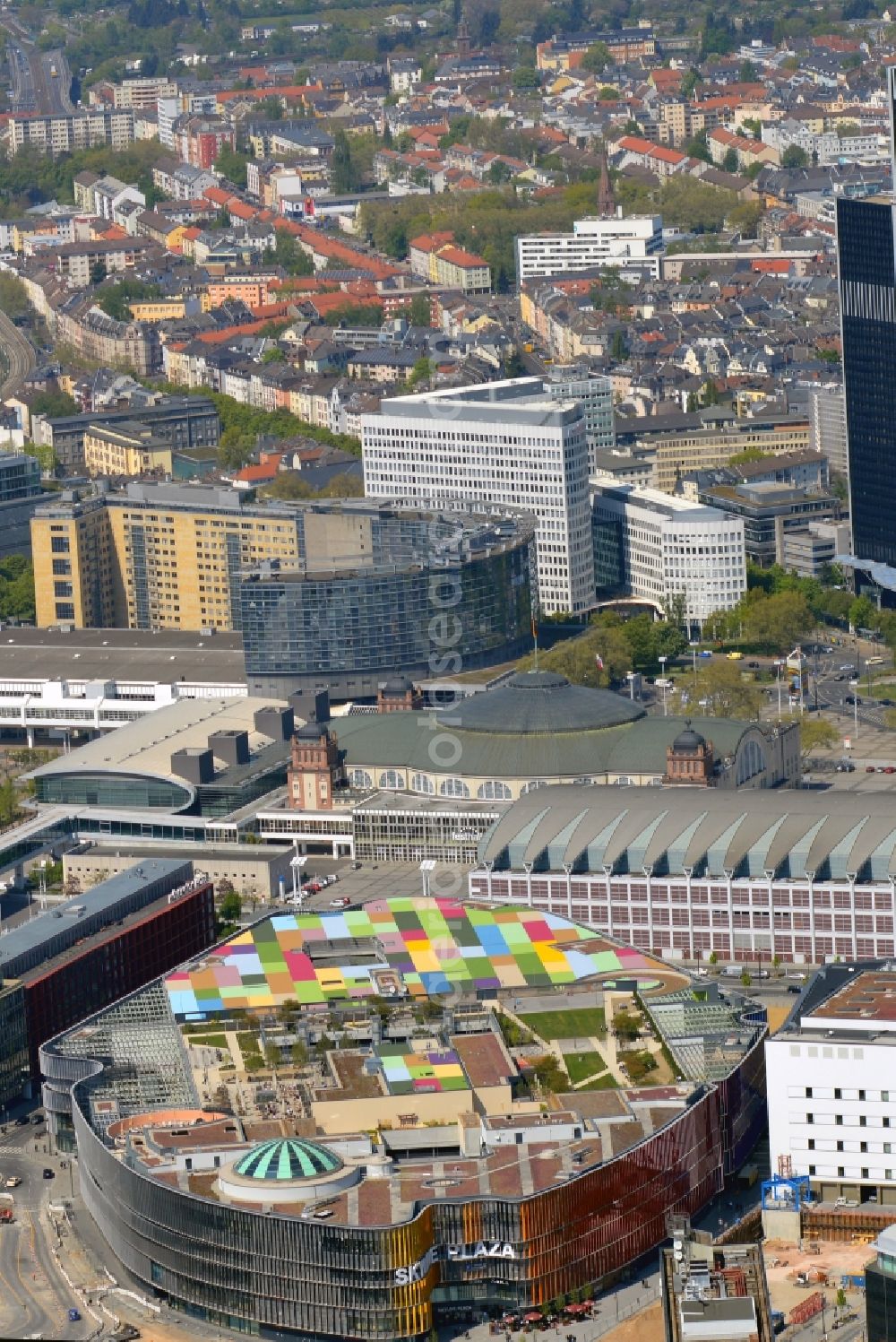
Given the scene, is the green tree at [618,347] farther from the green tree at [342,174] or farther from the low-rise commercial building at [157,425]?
the green tree at [342,174]

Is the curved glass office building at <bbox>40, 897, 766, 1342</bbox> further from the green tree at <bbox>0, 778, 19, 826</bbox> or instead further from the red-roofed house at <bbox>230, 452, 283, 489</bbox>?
the red-roofed house at <bbox>230, 452, 283, 489</bbox>

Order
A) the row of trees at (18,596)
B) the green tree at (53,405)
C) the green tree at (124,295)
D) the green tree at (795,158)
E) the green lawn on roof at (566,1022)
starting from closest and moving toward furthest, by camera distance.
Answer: the green lawn on roof at (566,1022)
the row of trees at (18,596)
the green tree at (53,405)
the green tree at (124,295)
the green tree at (795,158)

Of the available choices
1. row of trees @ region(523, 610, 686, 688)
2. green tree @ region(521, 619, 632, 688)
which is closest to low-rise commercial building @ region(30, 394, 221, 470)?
row of trees @ region(523, 610, 686, 688)

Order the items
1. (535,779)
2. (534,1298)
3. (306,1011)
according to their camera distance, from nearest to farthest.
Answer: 1. (534,1298)
2. (306,1011)
3. (535,779)

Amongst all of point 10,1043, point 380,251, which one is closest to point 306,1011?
point 10,1043

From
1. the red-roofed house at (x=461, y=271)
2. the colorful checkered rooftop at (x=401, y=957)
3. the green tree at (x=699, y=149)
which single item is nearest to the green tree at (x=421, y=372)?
the red-roofed house at (x=461, y=271)

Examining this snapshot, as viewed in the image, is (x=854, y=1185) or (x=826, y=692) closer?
(x=854, y=1185)

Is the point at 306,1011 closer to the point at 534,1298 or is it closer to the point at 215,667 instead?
the point at 534,1298
